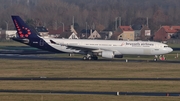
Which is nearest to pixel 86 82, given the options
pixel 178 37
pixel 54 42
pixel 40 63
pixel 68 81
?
pixel 68 81

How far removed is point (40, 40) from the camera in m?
85.8

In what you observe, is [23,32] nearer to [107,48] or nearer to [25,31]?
[25,31]

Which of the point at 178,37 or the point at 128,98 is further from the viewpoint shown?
the point at 178,37

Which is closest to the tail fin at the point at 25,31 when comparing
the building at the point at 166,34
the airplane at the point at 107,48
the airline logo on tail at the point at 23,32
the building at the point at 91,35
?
the airline logo on tail at the point at 23,32

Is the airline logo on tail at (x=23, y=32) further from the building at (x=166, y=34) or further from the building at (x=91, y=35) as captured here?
the building at (x=91, y=35)

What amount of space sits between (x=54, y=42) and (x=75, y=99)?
4208cm

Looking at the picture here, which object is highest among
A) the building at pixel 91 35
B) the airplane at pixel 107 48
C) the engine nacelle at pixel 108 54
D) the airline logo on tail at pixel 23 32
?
the building at pixel 91 35

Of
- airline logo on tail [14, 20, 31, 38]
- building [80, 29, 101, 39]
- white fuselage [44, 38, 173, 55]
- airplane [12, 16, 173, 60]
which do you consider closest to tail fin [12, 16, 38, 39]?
airline logo on tail [14, 20, 31, 38]

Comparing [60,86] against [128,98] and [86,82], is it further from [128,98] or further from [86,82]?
[128,98]

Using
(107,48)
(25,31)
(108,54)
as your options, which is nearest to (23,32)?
(25,31)

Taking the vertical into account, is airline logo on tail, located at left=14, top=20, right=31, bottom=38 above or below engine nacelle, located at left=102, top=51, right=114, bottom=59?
above

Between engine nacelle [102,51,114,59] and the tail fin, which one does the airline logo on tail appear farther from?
engine nacelle [102,51,114,59]

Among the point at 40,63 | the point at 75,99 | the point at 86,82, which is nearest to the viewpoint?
the point at 75,99

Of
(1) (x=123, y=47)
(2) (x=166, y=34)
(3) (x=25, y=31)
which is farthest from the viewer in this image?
(2) (x=166, y=34)
